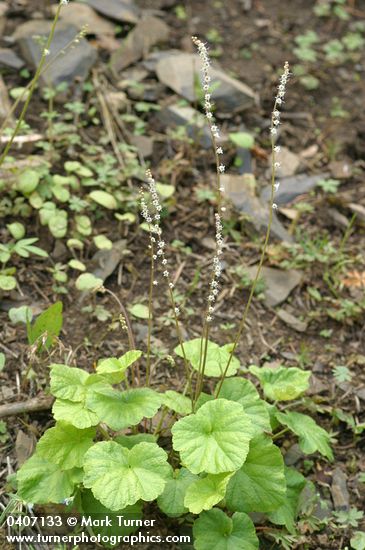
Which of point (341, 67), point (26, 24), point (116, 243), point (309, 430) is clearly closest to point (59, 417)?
point (309, 430)

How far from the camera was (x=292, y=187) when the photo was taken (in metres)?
4.52

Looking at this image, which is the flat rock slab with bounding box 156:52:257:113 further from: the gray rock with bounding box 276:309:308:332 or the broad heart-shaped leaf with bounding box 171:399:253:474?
the broad heart-shaped leaf with bounding box 171:399:253:474

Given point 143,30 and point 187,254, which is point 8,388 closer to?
point 187,254

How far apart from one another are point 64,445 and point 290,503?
93cm

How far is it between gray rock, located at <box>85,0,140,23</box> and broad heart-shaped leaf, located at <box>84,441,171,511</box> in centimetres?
370

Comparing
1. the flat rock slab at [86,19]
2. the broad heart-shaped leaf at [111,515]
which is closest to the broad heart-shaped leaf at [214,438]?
the broad heart-shaped leaf at [111,515]

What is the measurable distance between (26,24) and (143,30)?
84 cm

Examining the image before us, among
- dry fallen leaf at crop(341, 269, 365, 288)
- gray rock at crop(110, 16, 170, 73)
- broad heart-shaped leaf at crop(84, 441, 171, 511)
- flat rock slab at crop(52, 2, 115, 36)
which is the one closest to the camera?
broad heart-shaped leaf at crop(84, 441, 171, 511)

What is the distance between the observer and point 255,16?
18.8 feet

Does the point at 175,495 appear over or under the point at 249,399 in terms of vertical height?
under

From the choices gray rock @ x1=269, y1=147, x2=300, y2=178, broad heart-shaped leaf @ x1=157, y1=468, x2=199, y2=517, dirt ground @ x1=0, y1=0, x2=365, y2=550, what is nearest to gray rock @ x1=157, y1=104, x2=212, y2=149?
dirt ground @ x1=0, y1=0, x2=365, y2=550

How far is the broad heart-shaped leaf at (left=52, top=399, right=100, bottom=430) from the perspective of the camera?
8.32 feet

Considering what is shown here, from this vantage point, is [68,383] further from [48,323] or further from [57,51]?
[57,51]

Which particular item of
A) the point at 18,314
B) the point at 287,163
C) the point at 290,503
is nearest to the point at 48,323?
the point at 18,314
